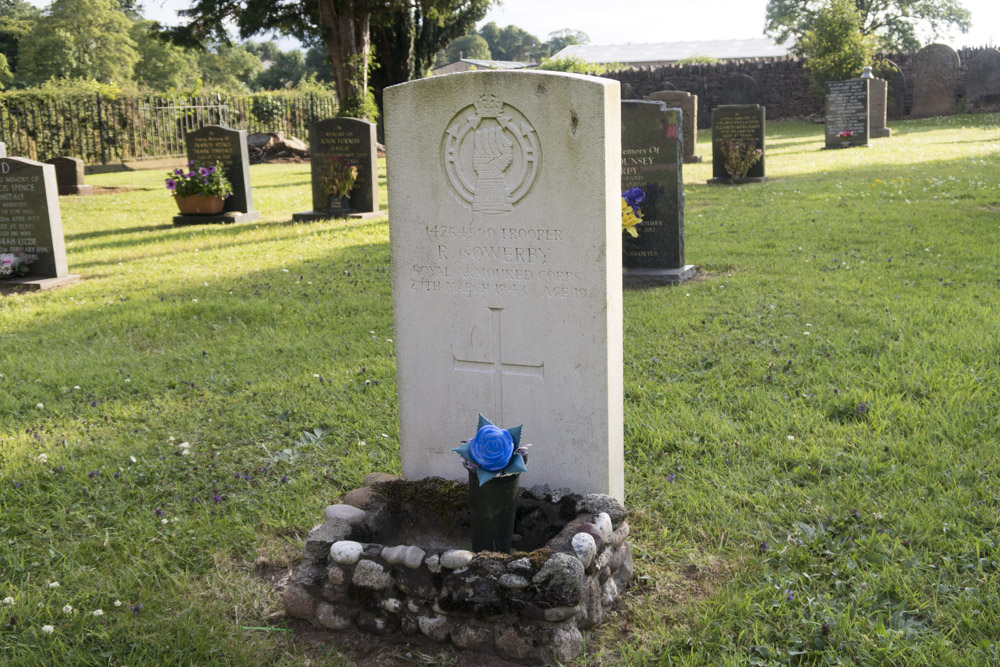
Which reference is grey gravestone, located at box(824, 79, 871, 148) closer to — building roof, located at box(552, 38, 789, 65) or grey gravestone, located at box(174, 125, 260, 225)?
grey gravestone, located at box(174, 125, 260, 225)

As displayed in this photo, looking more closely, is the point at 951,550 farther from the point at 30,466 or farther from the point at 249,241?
the point at 249,241

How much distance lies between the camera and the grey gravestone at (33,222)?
8.54 meters

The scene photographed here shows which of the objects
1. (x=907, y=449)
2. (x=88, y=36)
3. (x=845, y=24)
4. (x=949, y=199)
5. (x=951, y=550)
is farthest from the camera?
(x=88, y=36)

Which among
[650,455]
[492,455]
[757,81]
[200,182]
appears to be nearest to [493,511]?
[492,455]

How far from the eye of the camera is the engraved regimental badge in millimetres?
3002

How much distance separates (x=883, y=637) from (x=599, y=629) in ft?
2.94

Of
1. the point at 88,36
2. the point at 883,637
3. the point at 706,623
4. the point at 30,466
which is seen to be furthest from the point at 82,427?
the point at 88,36

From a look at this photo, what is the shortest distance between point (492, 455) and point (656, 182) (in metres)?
5.58

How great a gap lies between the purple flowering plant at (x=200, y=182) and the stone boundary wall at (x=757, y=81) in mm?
22117

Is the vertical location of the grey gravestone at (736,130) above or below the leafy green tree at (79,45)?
below

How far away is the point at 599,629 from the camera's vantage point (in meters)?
2.87

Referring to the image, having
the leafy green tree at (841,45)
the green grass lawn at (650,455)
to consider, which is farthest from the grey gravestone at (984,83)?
the green grass lawn at (650,455)

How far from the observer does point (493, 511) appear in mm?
2992

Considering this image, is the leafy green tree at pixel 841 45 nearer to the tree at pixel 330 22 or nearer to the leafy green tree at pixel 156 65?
the tree at pixel 330 22
